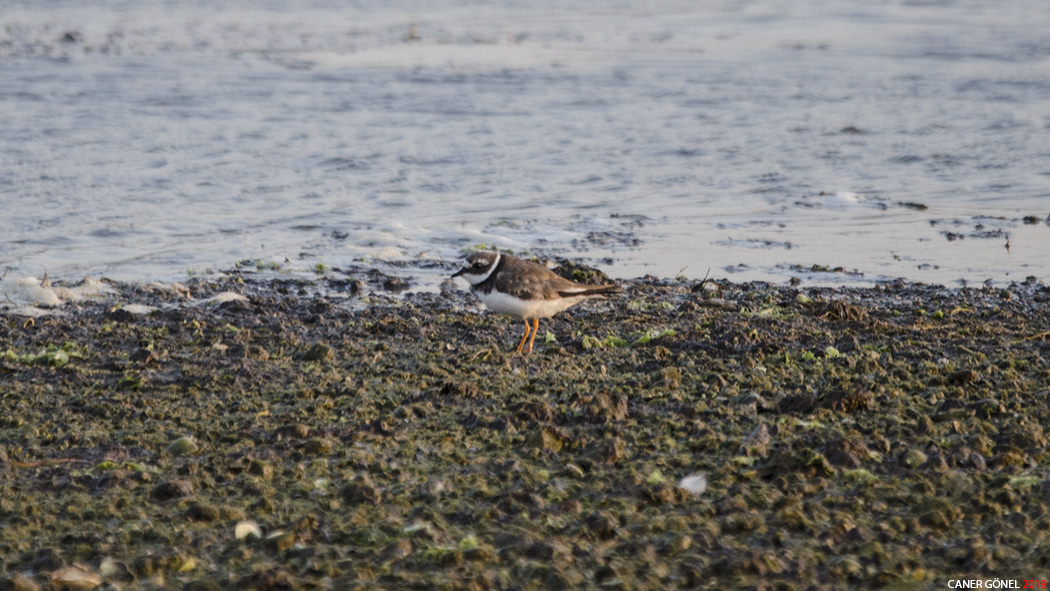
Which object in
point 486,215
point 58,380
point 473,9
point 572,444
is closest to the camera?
point 572,444

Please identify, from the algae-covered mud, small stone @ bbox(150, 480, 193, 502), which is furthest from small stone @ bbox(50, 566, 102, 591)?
small stone @ bbox(150, 480, 193, 502)

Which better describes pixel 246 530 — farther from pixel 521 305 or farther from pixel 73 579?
pixel 521 305

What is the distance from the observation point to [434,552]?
433cm

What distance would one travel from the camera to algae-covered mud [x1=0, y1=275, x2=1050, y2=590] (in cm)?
427

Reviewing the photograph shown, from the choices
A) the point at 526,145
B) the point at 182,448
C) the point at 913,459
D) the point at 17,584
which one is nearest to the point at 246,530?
the point at 17,584

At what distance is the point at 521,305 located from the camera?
733 cm

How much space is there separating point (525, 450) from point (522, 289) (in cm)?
205

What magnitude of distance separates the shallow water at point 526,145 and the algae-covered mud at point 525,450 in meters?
2.27

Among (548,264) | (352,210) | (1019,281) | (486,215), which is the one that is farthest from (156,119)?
(1019,281)

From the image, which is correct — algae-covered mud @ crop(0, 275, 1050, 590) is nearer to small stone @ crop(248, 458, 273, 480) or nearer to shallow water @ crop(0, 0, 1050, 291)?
small stone @ crop(248, 458, 273, 480)

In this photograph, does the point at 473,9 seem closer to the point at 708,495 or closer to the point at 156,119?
the point at 156,119

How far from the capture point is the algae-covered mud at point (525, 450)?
4273 mm

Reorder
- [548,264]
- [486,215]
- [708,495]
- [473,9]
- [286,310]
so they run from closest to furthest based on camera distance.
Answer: [708,495] → [286,310] → [548,264] → [486,215] → [473,9]

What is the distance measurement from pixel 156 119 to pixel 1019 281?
39.6ft
